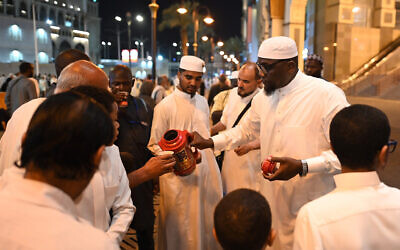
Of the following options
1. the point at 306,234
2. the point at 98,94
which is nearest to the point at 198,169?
the point at 98,94

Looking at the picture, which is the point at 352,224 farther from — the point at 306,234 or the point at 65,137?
the point at 65,137

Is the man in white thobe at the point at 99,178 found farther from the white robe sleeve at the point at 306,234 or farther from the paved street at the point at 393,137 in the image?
the paved street at the point at 393,137

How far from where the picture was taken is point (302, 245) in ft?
→ 5.34

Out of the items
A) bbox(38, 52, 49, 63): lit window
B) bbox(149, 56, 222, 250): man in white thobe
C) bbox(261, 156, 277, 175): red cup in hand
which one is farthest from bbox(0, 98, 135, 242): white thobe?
bbox(38, 52, 49, 63): lit window

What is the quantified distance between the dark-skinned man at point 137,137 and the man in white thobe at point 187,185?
17 cm

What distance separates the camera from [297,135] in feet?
9.54

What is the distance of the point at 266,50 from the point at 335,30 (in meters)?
9.53

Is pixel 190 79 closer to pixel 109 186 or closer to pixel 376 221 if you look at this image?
pixel 109 186

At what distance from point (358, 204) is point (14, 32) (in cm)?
5491

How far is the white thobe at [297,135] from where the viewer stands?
288 centimetres

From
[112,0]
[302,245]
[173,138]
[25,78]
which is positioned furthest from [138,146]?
[112,0]

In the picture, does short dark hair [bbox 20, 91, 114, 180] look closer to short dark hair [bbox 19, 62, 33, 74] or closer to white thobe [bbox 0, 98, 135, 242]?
white thobe [bbox 0, 98, 135, 242]

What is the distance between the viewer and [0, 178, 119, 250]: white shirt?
106 centimetres

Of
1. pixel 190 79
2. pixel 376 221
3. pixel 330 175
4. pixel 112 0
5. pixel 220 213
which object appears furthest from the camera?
pixel 112 0
